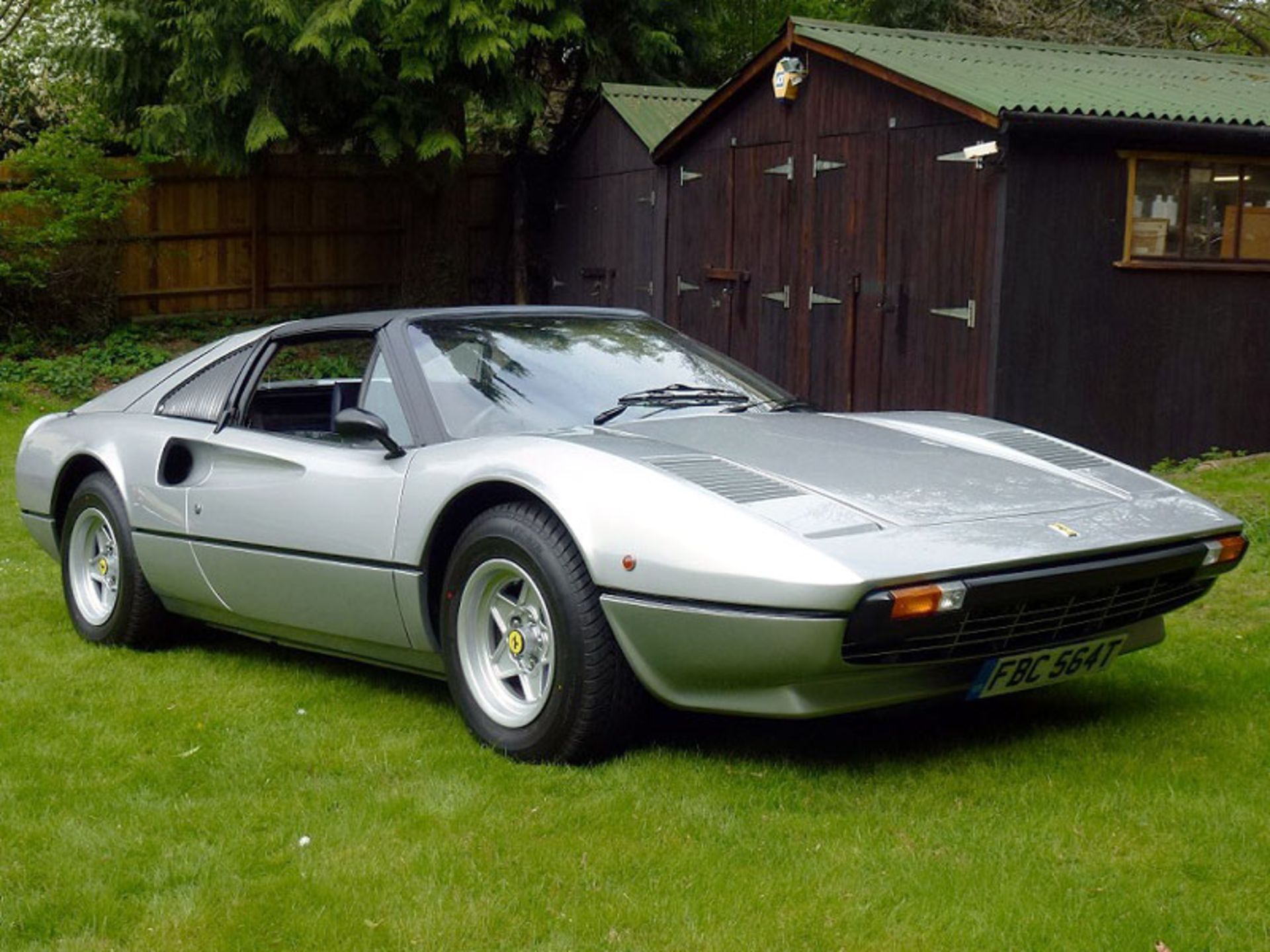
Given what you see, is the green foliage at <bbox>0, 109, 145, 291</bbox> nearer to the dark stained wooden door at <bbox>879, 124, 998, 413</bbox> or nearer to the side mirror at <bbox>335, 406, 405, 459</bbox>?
the dark stained wooden door at <bbox>879, 124, 998, 413</bbox>

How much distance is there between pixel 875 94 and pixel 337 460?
8.46 metres

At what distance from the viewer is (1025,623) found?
4.14 metres

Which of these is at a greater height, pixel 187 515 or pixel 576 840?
pixel 187 515

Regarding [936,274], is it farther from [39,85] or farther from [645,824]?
[39,85]

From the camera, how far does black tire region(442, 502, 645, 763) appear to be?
13.7 ft

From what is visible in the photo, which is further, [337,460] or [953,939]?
[337,460]

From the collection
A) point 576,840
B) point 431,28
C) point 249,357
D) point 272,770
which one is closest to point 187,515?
point 249,357

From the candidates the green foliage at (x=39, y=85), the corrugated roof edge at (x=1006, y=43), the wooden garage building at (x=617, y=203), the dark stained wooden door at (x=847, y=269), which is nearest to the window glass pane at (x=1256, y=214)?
the dark stained wooden door at (x=847, y=269)

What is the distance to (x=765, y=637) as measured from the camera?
389 cm

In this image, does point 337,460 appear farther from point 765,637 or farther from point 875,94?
point 875,94

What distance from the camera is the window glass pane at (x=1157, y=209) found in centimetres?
1127

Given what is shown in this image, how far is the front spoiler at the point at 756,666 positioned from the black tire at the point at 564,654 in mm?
66

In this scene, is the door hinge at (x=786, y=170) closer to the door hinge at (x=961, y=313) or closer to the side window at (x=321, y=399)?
the door hinge at (x=961, y=313)

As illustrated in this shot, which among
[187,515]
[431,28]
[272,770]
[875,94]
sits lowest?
[272,770]
